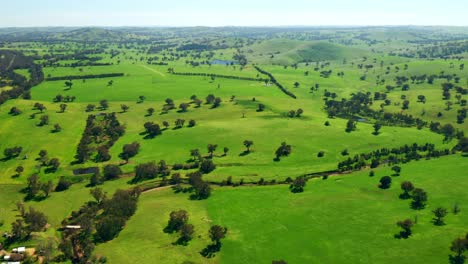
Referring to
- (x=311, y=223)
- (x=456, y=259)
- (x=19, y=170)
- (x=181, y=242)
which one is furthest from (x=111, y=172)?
(x=456, y=259)

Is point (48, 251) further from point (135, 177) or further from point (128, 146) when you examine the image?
point (128, 146)

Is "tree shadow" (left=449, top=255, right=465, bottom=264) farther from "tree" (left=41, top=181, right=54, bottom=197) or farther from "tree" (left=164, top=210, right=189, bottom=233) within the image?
"tree" (left=41, top=181, right=54, bottom=197)

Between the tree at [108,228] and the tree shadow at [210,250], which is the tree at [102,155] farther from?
the tree shadow at [210,250]

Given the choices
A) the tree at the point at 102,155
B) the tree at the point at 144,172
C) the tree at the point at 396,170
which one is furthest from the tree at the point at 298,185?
the tree at the point at 102,155

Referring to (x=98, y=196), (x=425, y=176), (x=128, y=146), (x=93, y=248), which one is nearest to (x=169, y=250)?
(x=93, y=248)

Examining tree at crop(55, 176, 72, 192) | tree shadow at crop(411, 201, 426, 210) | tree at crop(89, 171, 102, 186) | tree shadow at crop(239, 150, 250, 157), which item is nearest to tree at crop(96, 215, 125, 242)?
tree at crop(89, 171, 102, 186)

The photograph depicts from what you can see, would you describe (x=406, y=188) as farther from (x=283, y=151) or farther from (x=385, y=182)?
(x=283, y=151)

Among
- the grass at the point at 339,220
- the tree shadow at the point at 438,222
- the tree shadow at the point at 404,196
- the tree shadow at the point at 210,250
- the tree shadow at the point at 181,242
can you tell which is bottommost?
the tree shadow at the point at 210,250
